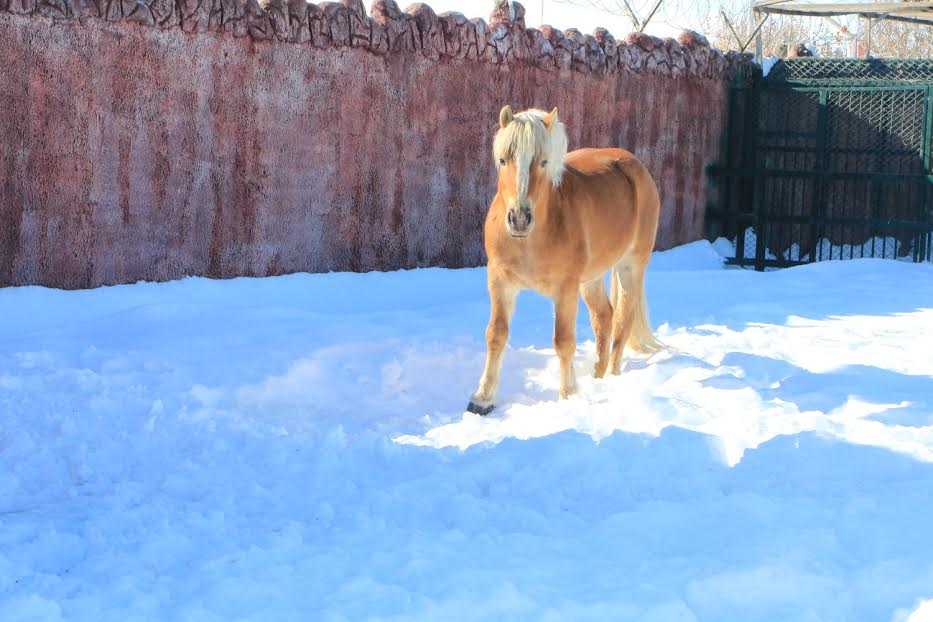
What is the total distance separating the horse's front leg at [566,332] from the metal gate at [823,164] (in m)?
8.08

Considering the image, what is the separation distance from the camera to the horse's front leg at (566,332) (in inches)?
242

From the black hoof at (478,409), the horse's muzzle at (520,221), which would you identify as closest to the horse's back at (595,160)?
the horse's muzzle at (520,221)

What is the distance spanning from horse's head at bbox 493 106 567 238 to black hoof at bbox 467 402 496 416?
3.43ft

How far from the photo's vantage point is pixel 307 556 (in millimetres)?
3881

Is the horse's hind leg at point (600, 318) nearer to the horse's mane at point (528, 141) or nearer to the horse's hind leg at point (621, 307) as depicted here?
the horse's hind leg at point (621, 307)

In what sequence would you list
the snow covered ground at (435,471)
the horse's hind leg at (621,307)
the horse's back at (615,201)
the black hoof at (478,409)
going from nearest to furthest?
the snow covered ground at (435,471), the black hoof at (478,409), the horse's back at (615,201), the horse's hind leg at (621,307)

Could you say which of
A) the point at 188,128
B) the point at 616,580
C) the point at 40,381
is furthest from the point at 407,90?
the point at 616,580

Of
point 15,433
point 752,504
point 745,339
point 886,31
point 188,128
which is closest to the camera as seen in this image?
point 752,504

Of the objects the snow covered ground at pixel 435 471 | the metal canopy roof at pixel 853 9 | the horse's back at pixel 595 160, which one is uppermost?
the metal canopy roof at pixel 853 9

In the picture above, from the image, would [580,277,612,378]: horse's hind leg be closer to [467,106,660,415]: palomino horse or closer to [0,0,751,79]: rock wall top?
[467,106,660,415]: palomino horse

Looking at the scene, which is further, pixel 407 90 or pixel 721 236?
pixel 721 236

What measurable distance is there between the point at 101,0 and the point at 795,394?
5552 mm

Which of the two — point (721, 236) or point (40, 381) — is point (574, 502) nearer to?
point (40, 381)

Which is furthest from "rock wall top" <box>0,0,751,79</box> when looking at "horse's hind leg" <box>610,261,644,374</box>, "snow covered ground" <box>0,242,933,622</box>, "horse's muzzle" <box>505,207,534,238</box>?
"horse's muzzle" <box>505,207,534,238</box>
